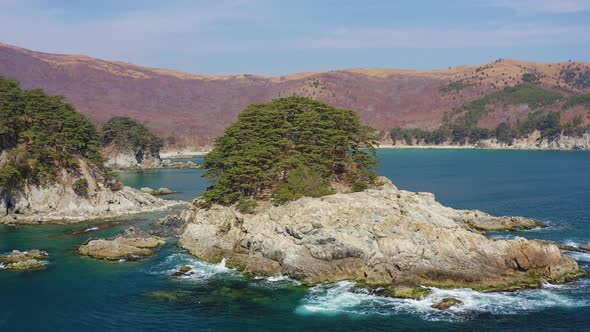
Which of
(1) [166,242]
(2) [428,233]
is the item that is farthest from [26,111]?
(2) [428,233]

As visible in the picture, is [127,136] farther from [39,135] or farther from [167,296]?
[167,296]

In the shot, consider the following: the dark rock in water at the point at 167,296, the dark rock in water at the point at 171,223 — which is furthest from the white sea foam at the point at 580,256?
the dark rock in water at the point at 171,223

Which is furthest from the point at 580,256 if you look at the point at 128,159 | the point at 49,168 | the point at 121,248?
the point at 128,159

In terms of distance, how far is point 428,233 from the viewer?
5000 cm

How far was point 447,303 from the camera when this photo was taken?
41.7m

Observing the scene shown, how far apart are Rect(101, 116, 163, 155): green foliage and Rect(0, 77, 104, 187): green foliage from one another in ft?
232

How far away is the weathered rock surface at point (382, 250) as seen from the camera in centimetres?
4712

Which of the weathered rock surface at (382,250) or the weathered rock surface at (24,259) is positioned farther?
the weathered rock surface at (24,259)

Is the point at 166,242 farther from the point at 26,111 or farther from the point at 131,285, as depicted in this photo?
the point at 26,111

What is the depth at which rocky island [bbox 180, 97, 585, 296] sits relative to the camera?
1876 inches

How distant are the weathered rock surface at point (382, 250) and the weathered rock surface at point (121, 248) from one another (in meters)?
7.75

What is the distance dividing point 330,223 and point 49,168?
51.0 meters

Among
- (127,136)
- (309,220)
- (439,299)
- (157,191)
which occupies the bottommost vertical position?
(157,191)

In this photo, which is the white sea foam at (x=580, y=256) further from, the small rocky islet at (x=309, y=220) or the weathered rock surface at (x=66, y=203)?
the weathered rock surface at (x=66, y=203)
